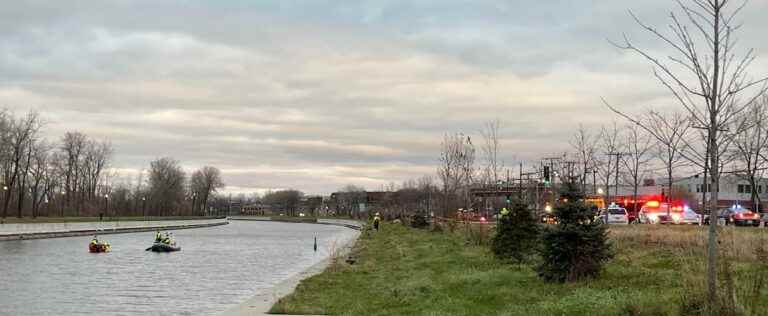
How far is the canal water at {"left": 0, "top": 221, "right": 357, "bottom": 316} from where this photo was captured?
2475 cm

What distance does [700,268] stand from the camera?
563 inches

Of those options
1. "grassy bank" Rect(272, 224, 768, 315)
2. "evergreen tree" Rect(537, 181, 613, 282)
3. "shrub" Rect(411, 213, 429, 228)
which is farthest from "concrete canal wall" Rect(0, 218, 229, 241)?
"evergreen tree" Rect(537, 181, 613, 282)

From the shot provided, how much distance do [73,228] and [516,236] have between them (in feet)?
227

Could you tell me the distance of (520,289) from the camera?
17.9 metres

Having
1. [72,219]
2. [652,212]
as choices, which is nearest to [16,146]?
[72,219]

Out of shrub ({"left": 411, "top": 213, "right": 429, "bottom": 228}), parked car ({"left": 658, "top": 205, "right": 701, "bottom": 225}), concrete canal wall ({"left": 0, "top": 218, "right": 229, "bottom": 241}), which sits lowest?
concrete canal wall ({"left": 0, "top": 218, "right": 229, "bottom": 241})

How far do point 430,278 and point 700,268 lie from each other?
10119mm

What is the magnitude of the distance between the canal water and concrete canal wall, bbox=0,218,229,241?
8480mm

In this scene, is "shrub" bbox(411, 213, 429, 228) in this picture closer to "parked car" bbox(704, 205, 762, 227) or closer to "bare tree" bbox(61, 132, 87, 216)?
"parked car" bbox(704, 205, 762, 227)

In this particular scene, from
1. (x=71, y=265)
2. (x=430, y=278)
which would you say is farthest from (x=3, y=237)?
(x=430, y=278)

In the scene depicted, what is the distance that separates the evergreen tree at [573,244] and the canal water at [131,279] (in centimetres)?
996

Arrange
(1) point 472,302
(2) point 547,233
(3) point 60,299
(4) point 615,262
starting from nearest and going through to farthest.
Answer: (1) point 472,302, (2) point 547,233, (4) point 615,262, (3) point 60,299

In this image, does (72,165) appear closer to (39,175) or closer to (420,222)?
(39,175)

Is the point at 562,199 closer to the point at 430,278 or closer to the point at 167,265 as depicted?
the point at 430,278
